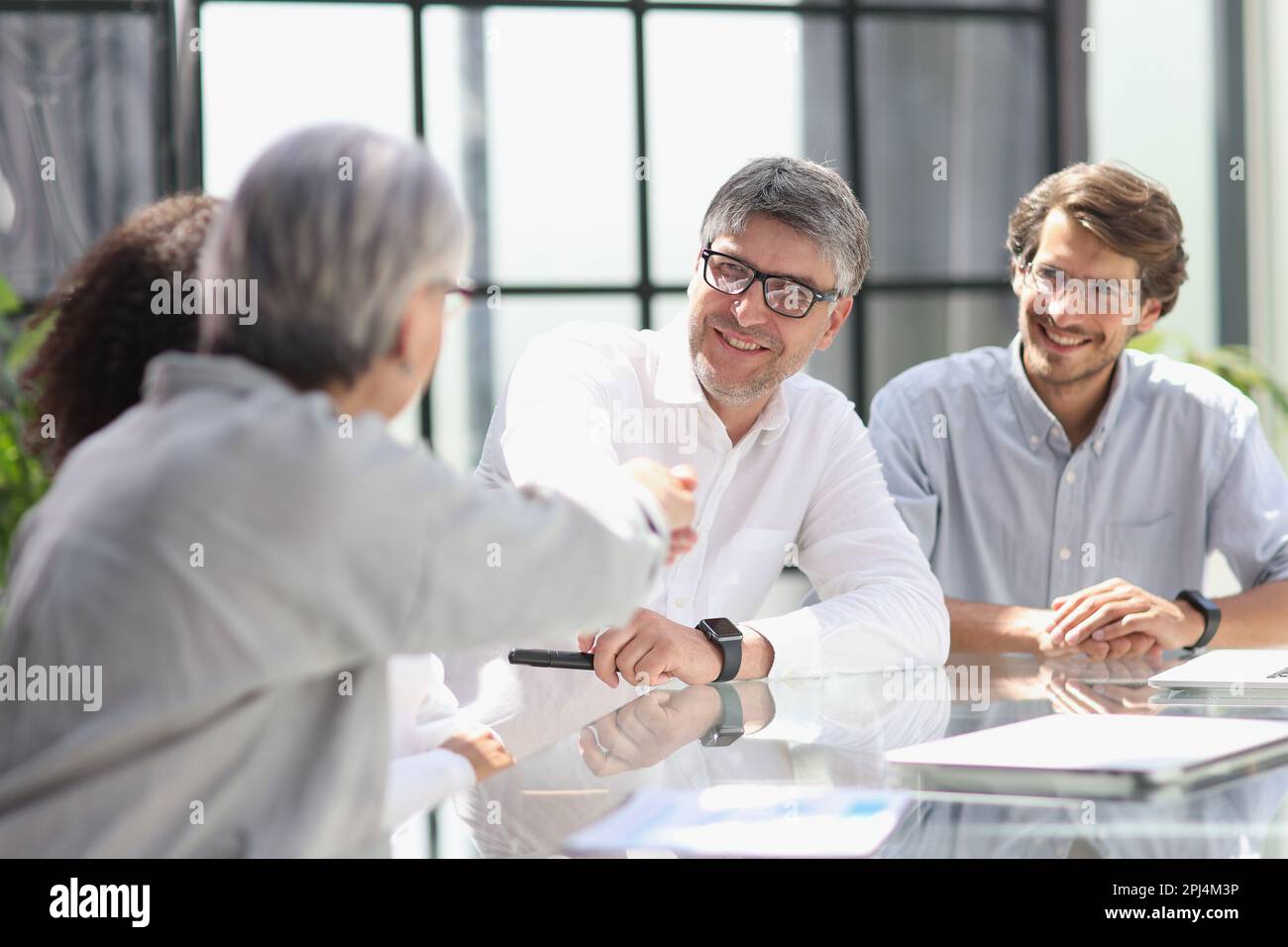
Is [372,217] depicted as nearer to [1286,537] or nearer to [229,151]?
[1286,537]

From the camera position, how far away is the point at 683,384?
228 cm

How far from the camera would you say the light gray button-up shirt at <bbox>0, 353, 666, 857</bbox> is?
2.77 feet

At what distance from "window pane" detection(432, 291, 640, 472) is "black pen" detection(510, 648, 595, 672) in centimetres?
267

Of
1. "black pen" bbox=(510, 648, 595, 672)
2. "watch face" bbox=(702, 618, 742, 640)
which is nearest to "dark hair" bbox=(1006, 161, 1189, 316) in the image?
"watch face" bbox=(702, 618, 742, 640)

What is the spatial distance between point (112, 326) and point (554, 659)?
2.41 feet

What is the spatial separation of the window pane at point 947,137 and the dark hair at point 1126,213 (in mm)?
1983

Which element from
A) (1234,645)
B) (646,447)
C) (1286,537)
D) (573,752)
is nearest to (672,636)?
(573,752)

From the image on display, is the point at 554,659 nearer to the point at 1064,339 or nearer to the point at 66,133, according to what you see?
the point at 1064,339

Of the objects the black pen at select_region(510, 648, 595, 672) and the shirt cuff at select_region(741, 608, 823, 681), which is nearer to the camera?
the black pen at select_region(510, 648, 595, 672)

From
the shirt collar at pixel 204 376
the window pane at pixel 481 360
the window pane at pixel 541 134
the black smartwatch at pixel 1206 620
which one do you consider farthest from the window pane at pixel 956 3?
the shirt collar at pixel 204 376

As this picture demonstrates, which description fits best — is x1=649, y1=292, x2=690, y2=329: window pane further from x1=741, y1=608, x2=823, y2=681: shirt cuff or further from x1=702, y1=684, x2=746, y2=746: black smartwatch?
x1=702, y1=684, x2=746, y2=746: black smartwatch

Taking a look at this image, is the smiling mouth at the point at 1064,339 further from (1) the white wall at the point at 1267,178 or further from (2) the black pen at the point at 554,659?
(1) the white wall at the point at 1267,178

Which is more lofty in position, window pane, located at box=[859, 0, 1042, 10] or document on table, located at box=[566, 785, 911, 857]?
window pane, located at box=[859, 0, 1042, 10]

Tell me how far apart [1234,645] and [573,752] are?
4.65ft
